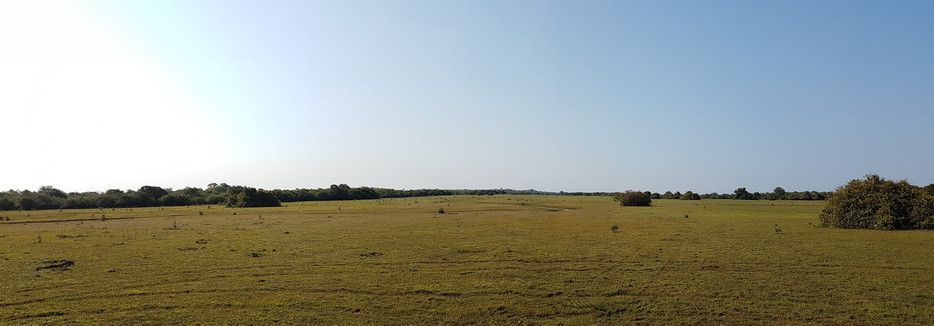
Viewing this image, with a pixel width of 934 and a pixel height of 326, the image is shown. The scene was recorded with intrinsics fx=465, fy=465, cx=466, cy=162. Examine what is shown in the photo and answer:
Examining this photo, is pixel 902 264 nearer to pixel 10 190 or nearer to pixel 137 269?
pixel 137 269

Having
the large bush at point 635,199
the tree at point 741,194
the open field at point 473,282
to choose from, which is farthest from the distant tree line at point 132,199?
the tree at point 741,194

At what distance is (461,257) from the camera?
16.3m

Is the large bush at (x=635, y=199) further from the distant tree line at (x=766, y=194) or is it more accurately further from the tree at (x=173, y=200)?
the tree at (x=173, y=200)

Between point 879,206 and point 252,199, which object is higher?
point 252,199

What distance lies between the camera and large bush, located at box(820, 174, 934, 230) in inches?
1054

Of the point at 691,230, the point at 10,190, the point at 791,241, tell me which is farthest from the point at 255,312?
the point at 10,190

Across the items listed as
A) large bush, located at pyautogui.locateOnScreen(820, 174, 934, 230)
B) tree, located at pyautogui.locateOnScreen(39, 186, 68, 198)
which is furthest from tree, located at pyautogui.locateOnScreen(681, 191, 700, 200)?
tree, located at pyautogui.locateOnScreen(39, 186, 68, 198)

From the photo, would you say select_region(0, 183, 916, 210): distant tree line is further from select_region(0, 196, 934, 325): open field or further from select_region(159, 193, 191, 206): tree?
select_region(0, 196, 934, 325): open field

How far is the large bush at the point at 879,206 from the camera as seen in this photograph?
26766mm

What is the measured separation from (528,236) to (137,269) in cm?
1609

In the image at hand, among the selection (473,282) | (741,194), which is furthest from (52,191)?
(741,194)

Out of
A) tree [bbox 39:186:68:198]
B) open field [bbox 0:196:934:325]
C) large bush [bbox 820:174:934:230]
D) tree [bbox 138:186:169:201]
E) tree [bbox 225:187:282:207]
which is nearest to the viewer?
open field [bbox 0:196:934:325]

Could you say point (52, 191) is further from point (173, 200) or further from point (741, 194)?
point (741, 194)

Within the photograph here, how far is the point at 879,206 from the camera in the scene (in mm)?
27438
